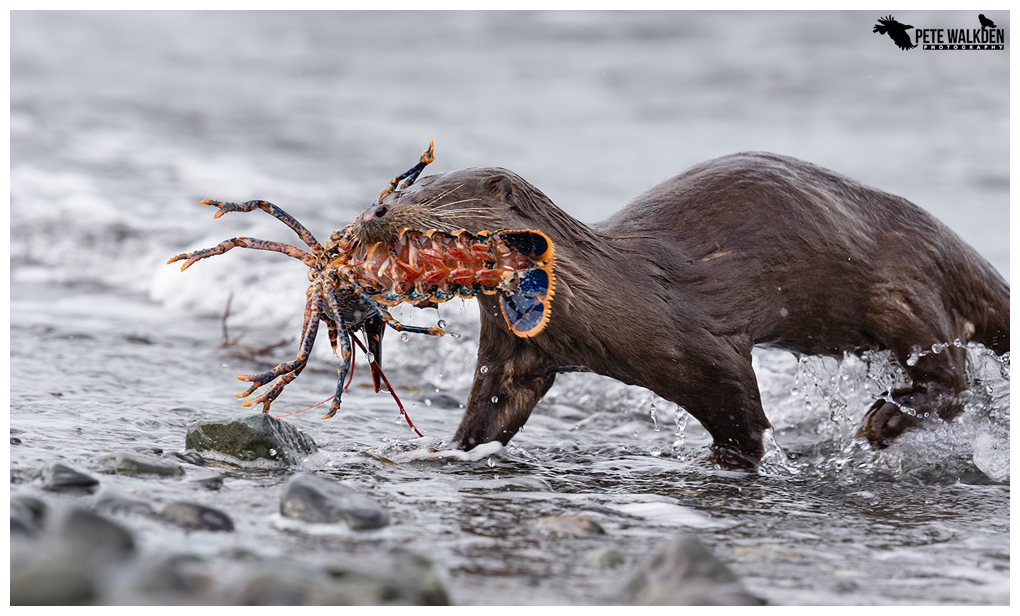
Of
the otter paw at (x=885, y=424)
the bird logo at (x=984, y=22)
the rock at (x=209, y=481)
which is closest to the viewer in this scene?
the rock at (x=209, y=481)

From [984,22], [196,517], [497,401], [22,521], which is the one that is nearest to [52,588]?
[22,521]

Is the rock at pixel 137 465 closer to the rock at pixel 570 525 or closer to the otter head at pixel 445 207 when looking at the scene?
the otter head at pixel 445 207

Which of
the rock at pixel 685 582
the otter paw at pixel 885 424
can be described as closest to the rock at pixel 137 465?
the rock at pixel 685 582

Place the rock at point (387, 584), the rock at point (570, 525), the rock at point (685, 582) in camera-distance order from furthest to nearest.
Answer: the rock at point (570, 525), the rock at point (685, 582), the rock at point (387, 584)

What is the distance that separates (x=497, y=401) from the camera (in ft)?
13.8

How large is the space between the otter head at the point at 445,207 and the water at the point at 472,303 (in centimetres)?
37

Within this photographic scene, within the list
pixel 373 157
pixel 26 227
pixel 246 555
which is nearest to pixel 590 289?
pixel 246 555

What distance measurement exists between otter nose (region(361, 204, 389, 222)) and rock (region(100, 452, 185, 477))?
0.99 meters

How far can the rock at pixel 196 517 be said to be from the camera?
2.74 m

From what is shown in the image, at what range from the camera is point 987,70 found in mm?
15250

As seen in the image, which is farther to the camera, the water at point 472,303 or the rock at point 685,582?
the water at point 472,303

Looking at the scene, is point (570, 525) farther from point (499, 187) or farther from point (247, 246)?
point (247, 246)

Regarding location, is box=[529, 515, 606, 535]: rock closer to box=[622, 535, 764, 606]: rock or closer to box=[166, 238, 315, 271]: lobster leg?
box=[622, 535, 764, 606]: rock
